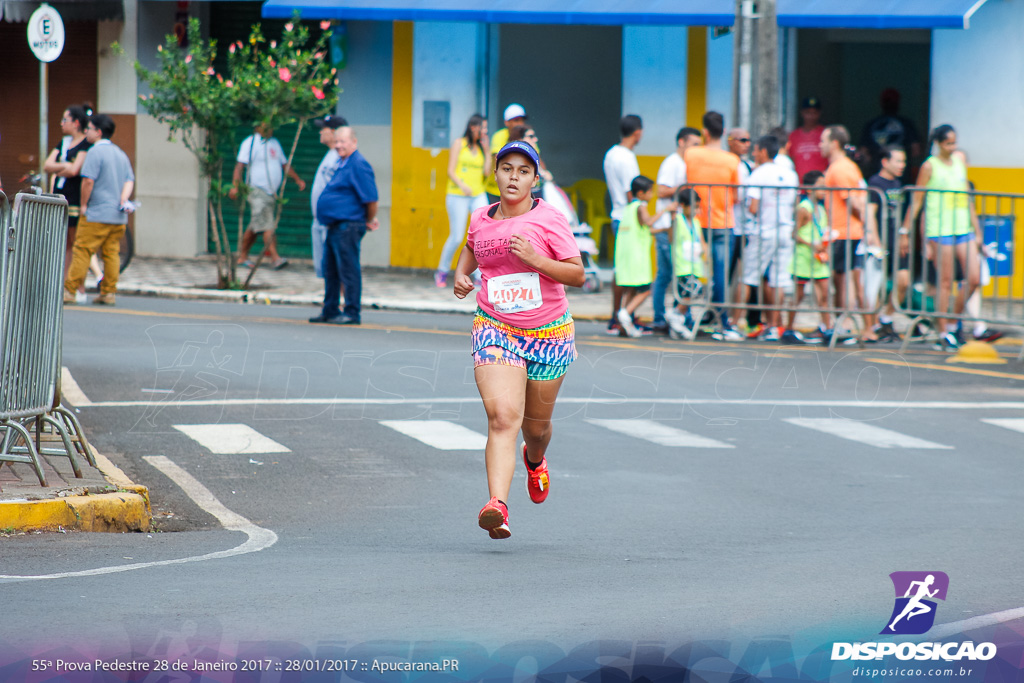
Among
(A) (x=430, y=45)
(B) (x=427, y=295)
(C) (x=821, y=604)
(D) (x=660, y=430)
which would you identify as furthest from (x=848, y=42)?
(C) (x=821, y=604)

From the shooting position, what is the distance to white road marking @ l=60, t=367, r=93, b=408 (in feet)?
36.9

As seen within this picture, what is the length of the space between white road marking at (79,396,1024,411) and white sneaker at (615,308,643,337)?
11.3 feet

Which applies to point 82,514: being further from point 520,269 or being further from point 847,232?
point 847,232

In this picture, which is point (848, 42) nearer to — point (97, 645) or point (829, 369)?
point (829, 369)

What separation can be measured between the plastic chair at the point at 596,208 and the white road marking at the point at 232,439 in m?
12.5

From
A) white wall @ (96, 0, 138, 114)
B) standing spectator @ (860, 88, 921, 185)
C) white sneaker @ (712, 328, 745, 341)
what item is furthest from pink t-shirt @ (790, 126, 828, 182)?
white wall @ (96, 0, 138, 114)

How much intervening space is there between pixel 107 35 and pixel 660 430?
1585 centimetres

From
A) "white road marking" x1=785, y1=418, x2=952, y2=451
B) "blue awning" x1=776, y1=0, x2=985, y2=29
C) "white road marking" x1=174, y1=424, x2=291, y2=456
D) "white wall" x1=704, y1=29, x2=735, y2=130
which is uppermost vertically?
"blue awning" x1=776, y1=0, x2=985, y2=29

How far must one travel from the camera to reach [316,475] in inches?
350

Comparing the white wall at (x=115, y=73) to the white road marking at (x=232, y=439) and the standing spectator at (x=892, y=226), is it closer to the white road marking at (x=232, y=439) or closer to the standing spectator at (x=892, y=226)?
the standing spectator at (x=892, y=226)

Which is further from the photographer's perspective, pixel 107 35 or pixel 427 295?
pixel 107 35

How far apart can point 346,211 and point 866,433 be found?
22.1ft

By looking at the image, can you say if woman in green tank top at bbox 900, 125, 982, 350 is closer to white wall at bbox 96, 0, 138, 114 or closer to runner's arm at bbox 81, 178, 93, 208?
runner's arm at bbox 81, 178, 93, 208

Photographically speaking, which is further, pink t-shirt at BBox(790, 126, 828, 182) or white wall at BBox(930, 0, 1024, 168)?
pink t-shirt at BBox(790, 126, 828, 182)
